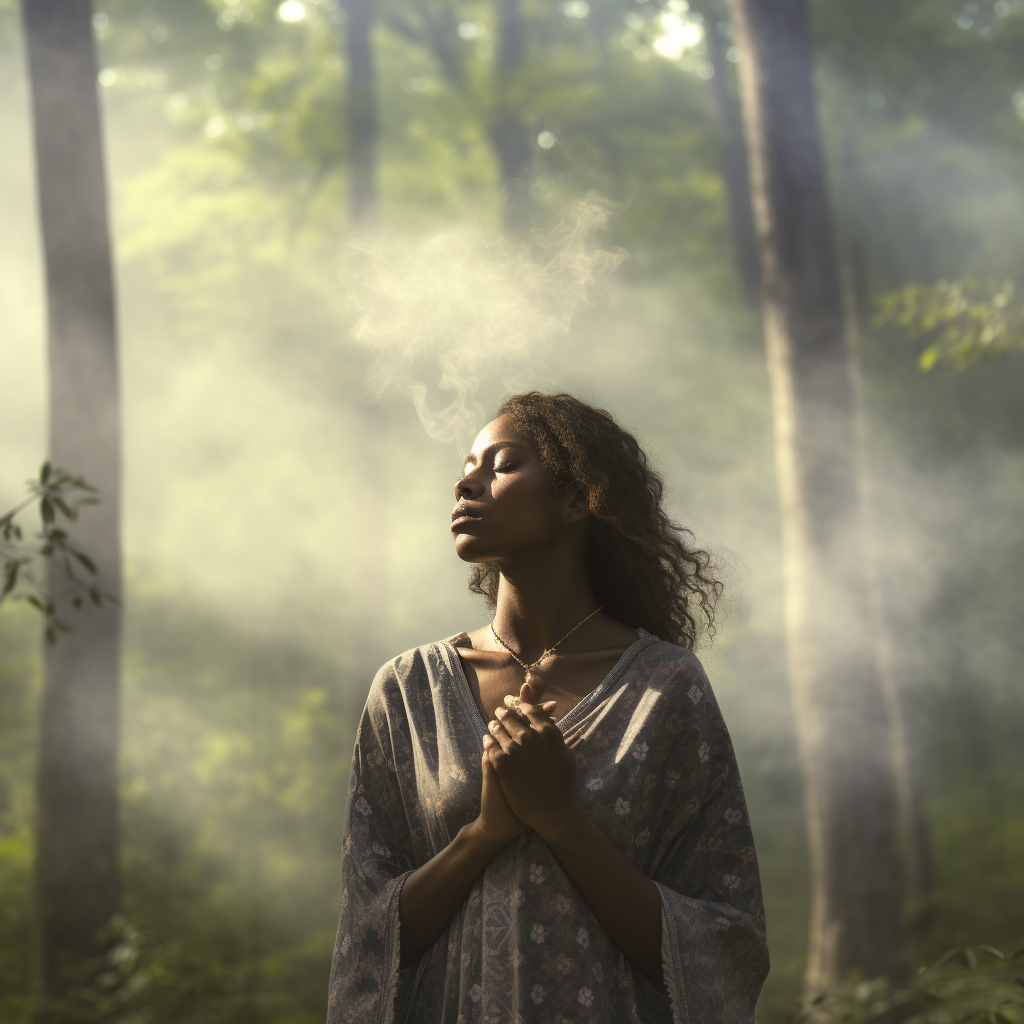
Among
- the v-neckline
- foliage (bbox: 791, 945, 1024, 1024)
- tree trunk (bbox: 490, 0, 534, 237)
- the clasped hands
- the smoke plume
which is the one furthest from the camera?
tree trunk (bbox: 490, 0, 534, 237)

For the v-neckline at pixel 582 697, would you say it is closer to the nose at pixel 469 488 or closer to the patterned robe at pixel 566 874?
the patterned robe at pixel 566 874

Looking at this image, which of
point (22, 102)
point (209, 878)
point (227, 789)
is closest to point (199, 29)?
point (22, 102)

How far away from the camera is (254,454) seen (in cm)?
1352

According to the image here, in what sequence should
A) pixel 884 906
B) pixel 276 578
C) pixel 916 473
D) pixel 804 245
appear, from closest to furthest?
pixel 884 906, pixel 804 245, pixel 916 473, pixel 276 578

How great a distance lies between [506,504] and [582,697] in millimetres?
354

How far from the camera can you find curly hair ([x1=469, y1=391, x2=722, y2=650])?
1.70 meters

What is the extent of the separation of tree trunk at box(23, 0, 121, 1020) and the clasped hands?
483 centimetres

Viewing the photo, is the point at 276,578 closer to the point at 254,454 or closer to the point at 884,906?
the point at 254,454

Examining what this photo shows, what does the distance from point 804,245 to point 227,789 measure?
9.01 m

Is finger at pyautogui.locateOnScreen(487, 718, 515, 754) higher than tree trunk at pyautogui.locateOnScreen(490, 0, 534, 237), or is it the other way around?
tree trunk at pyautogui.locateOnScreen(490, 0, 534, 237)

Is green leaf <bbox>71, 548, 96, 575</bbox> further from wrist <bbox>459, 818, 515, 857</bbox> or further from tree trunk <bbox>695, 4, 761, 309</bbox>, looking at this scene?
tree trunk <bbox>695, 4, 761, 309</bbox>

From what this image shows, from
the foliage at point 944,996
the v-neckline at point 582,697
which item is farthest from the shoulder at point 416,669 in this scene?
the foliage at point 944,996

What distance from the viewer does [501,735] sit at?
1.43 meters

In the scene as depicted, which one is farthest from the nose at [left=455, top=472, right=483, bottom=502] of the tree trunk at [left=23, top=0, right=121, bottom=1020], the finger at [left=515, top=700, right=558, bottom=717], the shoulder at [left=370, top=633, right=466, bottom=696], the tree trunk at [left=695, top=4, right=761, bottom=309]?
the tree trunk at [left=695, top=4, right=761, bottom=309]
